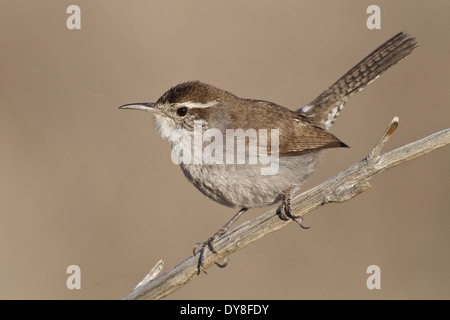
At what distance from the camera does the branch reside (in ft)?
11.2

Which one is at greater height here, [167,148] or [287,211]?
[167,148]

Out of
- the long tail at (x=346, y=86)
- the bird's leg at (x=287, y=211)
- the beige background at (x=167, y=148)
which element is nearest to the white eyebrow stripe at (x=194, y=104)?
the bird's leg at (x=287, y=211)

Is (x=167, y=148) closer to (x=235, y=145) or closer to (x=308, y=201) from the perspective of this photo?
(x=235, y=145)

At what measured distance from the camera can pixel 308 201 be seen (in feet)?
12.4

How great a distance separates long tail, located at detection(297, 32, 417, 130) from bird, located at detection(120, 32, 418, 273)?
0.60 m

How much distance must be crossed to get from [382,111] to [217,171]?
171 inches

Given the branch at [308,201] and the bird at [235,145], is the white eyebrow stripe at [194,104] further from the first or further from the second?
the branch at [308,201]

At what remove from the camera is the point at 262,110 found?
483cm

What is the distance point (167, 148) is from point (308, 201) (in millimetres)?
4341

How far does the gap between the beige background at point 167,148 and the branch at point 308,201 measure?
3.47m

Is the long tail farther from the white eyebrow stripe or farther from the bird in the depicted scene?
the white eyebrow stripe

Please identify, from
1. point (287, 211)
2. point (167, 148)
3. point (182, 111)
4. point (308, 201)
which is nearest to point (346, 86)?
point (182, 111)

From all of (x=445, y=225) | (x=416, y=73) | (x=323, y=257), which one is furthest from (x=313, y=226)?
(x=416, y=73)

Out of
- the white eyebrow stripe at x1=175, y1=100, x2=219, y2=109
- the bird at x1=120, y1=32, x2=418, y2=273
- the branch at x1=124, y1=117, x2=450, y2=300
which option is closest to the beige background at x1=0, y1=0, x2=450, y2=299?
the bird at x1=120, y1=32, x2=418, y2=273
